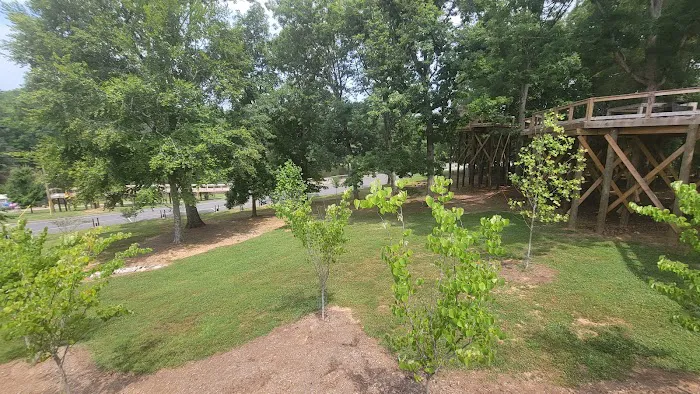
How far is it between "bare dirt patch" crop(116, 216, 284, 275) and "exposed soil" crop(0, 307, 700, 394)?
6969 millimetres

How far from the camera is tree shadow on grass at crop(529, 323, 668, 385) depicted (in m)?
4.51

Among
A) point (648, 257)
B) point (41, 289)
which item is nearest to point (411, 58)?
point (648, 257)

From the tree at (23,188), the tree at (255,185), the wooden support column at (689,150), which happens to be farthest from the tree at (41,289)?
the tree at (23,188)

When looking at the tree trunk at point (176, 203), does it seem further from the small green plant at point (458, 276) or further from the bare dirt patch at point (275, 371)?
the small green plant at point (458, 276)

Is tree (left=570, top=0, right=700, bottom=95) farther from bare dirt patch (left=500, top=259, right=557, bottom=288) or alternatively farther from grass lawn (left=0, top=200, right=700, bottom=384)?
bare dirt patch (left=500, top=259, right=557, bottom=288)

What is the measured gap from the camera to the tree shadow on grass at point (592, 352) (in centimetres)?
451

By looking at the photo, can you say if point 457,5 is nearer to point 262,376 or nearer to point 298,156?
point 298,156

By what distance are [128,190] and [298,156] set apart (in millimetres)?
9935

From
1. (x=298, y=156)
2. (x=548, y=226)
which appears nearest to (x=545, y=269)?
(x=548, y=226)

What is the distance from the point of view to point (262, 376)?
16.3ft

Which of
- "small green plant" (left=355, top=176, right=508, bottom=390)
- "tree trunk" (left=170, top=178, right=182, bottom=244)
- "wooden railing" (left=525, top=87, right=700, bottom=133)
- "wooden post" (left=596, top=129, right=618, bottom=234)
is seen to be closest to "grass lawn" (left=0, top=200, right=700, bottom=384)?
"wooden post" (left=596, top=129, right=618, bottom=234)

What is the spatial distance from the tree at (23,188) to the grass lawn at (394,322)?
34558 mm

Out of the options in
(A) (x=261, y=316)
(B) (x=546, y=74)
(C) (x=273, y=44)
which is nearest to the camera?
(A) (x=261, y=316)

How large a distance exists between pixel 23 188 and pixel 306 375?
45.8m
